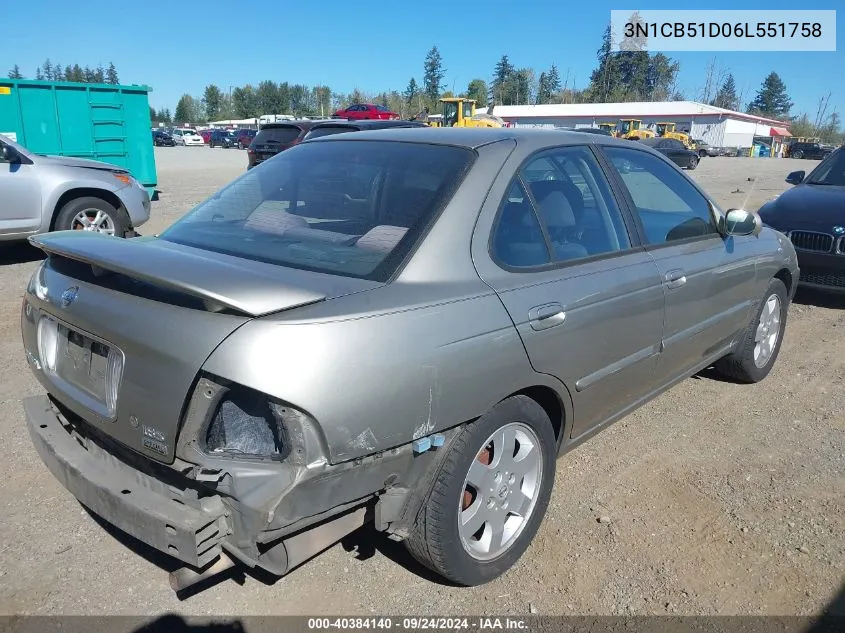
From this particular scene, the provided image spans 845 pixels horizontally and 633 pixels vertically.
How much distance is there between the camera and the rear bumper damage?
1.83m

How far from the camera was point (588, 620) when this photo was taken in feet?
7.78

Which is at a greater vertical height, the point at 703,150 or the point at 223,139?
the point at 223,139

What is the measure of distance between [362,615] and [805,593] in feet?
5.66

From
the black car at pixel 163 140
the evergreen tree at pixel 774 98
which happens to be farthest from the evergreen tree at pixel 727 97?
the black car at pixel 163 140

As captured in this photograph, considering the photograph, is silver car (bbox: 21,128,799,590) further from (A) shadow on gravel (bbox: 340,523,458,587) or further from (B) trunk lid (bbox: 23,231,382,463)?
(A) shadow on gravel (bbox: 340,523,458,587)

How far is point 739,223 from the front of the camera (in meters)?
3.82

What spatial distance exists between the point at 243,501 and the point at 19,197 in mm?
7151

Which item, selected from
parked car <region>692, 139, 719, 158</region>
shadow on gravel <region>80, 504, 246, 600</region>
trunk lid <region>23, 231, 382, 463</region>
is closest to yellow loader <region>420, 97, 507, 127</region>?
parked car <region>692, 139, 719, 158</region>

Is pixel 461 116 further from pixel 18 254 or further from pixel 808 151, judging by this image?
pixel 808 151

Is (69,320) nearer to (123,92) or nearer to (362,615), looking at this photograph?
(362,615)

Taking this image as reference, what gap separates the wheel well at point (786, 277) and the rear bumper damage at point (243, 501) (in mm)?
3529

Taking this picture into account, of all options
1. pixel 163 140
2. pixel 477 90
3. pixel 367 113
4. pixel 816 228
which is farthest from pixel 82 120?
pixel 477 90

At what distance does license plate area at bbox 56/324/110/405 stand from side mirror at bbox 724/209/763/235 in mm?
3360

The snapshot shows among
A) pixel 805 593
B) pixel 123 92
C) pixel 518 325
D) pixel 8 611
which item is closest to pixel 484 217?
pixel 518 325
